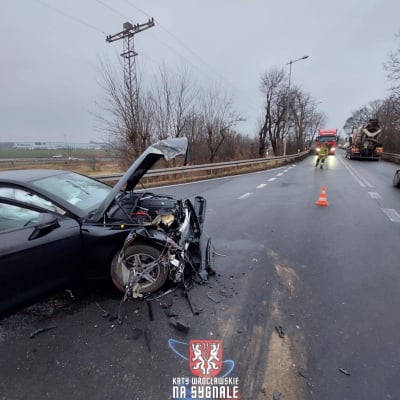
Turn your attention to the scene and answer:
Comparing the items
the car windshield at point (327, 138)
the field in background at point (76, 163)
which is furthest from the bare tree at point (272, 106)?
the field in background at point (76, 163)

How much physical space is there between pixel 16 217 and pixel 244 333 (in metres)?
2.67

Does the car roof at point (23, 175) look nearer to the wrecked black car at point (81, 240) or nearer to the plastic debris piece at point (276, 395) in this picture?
the wrecked black car at point (81, 240)

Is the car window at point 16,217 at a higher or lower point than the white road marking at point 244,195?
higher

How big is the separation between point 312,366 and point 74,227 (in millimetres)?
2689

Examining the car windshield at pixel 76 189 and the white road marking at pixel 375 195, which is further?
the white road marking at pixel 375 195

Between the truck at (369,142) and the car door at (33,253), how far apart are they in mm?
28292

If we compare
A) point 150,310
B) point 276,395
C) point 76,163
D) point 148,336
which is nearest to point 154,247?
point 150,310

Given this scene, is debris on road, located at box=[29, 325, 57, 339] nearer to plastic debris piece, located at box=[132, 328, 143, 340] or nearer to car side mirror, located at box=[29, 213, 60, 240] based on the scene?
plastic debris piece, located at box=[132, 328, 143, 340]

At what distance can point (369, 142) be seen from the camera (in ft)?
76.9

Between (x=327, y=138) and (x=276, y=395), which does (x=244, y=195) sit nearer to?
(x=276, y=395)

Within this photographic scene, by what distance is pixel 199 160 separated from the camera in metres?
22.8

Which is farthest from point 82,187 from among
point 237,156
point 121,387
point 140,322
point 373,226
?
point 237,156

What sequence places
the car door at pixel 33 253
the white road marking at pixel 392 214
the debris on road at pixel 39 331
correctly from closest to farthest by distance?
the car door at pixel 33 253 → the debris on road at pixel 39 331 → the white road marking at pixel 392 214

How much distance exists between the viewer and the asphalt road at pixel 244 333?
178 cm
